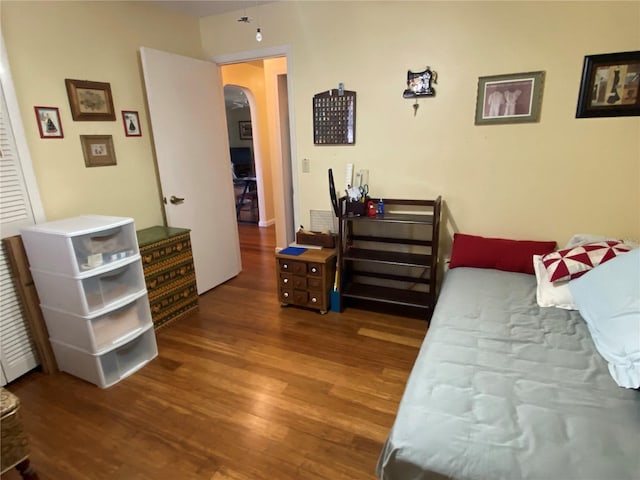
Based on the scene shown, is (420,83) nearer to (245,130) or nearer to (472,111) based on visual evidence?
(472,111)

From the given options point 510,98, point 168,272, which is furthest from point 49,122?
point 510,98

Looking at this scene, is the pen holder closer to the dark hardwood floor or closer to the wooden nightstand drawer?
the wooden nightstand drawer

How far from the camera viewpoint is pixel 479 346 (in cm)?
149

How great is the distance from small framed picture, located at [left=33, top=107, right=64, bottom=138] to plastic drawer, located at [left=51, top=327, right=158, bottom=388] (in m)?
1.28

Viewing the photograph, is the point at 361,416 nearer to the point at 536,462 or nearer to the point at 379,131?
the point at 536,462

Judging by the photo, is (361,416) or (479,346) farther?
(361,416)

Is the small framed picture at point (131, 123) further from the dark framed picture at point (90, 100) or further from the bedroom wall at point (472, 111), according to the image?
the bedroom wall at point (472, 111)

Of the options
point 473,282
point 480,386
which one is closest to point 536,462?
point 480,386

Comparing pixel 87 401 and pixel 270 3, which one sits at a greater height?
pixel 270 3

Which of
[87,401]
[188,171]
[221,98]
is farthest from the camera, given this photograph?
[221,98]

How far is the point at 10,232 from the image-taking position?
2.00 metres

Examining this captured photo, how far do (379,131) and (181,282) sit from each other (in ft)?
6.46

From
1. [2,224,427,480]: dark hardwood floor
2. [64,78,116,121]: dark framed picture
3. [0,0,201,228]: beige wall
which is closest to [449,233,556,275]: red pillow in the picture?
[2,224,427,480]: dark hardwood floor

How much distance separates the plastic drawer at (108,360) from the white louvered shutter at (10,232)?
0.61 feet
